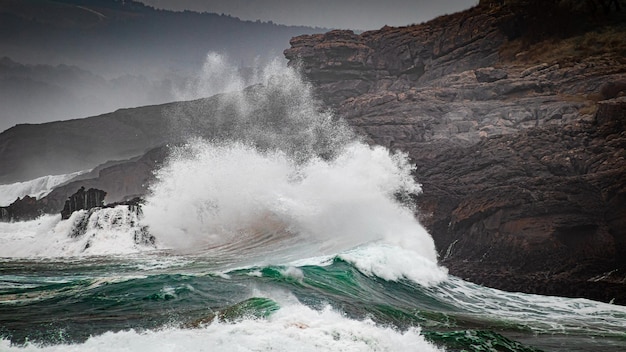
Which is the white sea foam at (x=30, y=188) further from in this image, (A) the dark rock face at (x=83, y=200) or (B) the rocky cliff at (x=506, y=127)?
(B) the rocky cliff at (x=506, y=127)

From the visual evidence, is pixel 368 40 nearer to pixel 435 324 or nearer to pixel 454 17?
pixel 454 17

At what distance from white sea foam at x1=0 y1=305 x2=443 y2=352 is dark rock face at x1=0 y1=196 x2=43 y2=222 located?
26702 millimetres

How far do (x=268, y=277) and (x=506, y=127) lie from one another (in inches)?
799

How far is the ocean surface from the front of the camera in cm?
762

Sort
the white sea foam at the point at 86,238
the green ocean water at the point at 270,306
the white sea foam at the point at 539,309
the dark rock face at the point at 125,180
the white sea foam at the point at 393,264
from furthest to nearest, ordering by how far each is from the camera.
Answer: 1. the dark rock face at the point at 125,180
2. the white sea foam at the point at 86,238
3. the white sea foam at the point at 393,264
4. the white sea foam at the point at 539,309
5. the green ocean water at the point at 270,306

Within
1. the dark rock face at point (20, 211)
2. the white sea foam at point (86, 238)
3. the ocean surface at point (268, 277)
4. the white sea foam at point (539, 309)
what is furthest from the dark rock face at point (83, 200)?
the white sea foam at point (539, 309)

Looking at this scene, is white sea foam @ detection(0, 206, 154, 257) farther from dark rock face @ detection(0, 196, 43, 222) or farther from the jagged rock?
the jagged rock

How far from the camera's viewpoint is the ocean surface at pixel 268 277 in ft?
25.0

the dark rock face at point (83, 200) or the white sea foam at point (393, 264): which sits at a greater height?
the dark rock face at point (83, 200)

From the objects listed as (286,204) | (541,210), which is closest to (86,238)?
(286,204)

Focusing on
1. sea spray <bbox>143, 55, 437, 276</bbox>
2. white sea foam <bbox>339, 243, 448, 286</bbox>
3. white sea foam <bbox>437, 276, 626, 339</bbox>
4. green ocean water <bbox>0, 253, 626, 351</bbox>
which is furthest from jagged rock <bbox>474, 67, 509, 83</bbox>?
green ocean water <bbox>0, 253, 626, 351</bbox>

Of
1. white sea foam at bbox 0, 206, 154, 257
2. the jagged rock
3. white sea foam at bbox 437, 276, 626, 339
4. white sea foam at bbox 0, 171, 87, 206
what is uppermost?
the jagged rock

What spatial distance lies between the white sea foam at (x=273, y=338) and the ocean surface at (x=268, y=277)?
29 millimetres

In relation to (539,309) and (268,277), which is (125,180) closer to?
(268,277)
